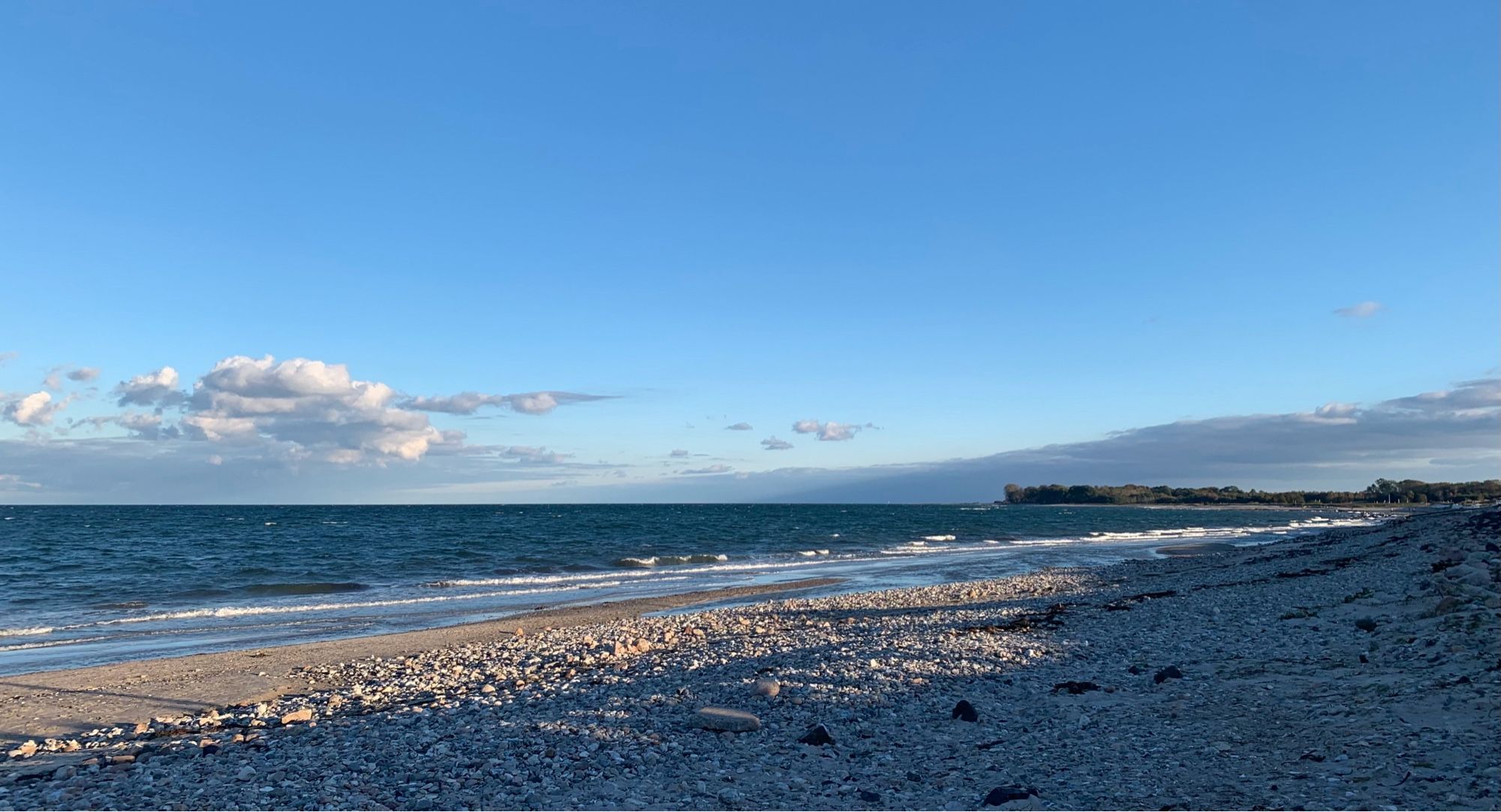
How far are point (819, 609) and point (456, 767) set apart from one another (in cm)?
1668

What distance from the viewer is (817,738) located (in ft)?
31.7

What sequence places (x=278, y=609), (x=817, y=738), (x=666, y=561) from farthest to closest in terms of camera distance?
(x=666, y=561) → (x=278, y=609) → (x=817, y=738)

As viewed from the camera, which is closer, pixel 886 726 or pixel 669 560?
pixel 886 726

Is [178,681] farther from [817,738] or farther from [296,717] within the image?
[817,738]

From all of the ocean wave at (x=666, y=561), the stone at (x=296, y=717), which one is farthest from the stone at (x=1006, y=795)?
the ocean wave at (x=666, y=561)

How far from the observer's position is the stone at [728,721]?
33.5 feet

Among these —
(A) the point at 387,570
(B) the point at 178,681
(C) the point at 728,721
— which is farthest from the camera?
(A) the point at 387,570

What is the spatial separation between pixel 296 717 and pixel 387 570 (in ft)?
104

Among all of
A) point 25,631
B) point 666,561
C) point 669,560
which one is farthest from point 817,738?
point 669,560

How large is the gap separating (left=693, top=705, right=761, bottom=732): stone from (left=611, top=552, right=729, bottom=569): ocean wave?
3554 centimetres

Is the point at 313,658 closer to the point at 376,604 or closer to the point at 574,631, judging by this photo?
the point at 574,631

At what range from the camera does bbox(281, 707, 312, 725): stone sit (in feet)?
38.5

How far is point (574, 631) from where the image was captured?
20.7m

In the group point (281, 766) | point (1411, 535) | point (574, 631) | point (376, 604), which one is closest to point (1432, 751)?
point (281, 766)
